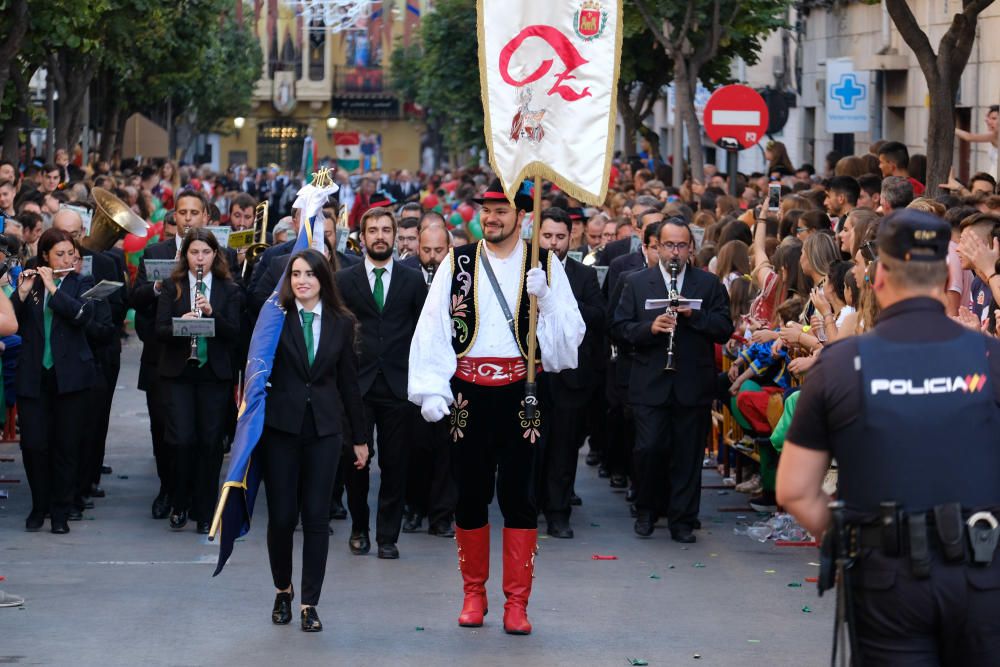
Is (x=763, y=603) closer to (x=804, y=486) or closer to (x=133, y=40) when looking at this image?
(x=804, y=486)

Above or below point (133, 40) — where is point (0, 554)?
below

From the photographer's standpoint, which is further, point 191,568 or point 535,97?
point 191,568

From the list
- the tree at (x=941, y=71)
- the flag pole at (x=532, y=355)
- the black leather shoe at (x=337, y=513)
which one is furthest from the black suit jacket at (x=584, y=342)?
the tree at (x=941, y=71)

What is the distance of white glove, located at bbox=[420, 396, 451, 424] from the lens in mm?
8656

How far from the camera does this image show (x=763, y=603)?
391 inches

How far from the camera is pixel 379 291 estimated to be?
11531mm

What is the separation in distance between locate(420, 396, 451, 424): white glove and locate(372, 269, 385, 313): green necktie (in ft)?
9.39

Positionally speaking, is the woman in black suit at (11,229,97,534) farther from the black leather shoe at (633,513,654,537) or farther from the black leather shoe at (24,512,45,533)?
the black leather shoe at (633,513,654,537)

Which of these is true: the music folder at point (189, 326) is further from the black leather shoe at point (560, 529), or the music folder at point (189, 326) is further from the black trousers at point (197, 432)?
the black leather shoe at point (560, 529)

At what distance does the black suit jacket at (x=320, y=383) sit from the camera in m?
9.13

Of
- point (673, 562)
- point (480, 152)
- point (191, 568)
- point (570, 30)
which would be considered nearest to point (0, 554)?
point (191, 568)

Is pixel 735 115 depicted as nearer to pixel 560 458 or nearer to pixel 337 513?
pixel 560 458

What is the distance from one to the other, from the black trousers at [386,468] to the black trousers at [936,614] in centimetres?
597

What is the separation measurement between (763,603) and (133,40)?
932 inches
